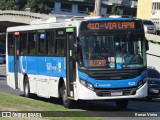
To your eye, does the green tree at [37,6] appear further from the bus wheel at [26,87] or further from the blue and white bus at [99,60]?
the blue and white bus at [99,60]

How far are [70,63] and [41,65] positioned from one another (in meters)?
3.08

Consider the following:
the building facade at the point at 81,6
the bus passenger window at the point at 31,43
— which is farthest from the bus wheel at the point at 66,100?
the building facade at the point at 81,6

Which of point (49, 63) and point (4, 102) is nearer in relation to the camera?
point (4, 102)

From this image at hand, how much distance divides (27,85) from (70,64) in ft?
17.6

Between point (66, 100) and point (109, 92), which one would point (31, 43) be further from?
point (109, 92)

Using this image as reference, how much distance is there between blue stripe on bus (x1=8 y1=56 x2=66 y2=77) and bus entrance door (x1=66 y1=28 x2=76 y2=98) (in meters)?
0.41

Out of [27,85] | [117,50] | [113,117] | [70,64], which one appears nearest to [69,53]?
[70,64]

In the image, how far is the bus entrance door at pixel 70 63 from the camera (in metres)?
19.2

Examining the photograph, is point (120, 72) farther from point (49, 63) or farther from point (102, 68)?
point (49, 63)

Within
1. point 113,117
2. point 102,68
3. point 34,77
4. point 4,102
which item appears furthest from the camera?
point 34,77

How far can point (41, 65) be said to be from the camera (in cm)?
2236

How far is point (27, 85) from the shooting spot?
24.5m

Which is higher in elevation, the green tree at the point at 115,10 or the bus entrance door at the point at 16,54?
the bus entrance door at the point at 16,54

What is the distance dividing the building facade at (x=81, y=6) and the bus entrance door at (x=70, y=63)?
114m
